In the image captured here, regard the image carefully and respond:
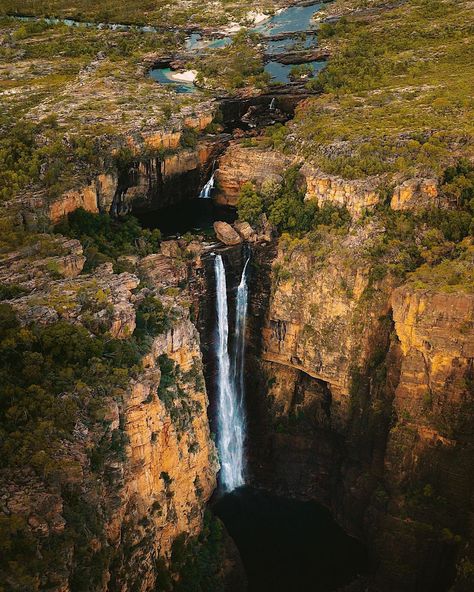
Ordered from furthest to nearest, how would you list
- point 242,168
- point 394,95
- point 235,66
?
1. point 235,66
2. point 394,95
3. point 242,168

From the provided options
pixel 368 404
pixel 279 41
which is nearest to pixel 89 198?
pixel 368 404

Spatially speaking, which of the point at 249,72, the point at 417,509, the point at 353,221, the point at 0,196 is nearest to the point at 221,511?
the point at 417,509

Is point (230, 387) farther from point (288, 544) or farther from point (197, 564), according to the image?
point (197, 564)

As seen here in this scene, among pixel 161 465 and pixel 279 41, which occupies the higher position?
pixel 279 41

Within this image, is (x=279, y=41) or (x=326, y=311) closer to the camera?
(x=326, y=311)

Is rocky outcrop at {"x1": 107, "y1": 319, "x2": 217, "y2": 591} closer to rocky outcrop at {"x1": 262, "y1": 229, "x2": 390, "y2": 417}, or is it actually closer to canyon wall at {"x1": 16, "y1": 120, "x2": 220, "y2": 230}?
rocky outcrop at {"x1": 262, "y1": 229, "x2": 390, "y2": 417}

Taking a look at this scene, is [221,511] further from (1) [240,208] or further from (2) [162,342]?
(1) [240,208]

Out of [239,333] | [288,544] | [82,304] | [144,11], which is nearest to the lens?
[82,304]

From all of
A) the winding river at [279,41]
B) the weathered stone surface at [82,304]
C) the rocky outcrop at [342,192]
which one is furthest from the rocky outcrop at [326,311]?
the winding river at [279,41]

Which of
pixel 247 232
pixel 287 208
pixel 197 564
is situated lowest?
pixel 197 564
